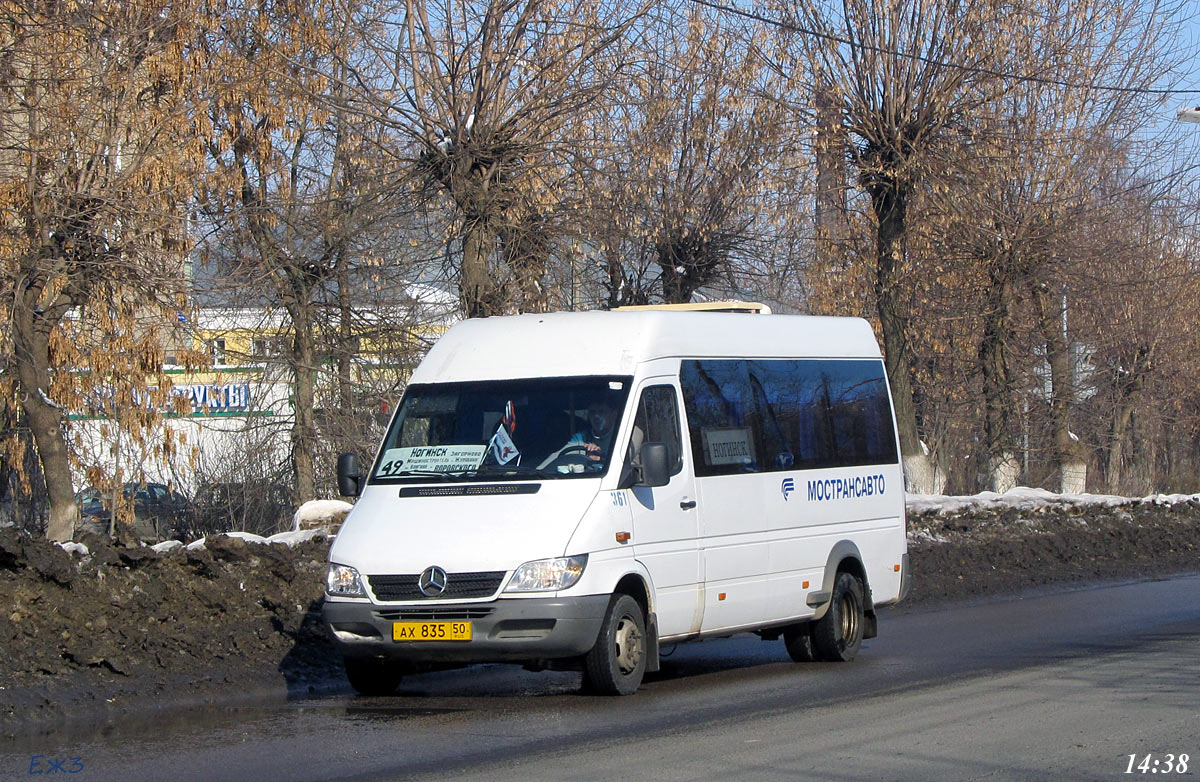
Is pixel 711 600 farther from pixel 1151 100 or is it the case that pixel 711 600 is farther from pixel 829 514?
pixel 1151 100

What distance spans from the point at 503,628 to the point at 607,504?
3.45ft

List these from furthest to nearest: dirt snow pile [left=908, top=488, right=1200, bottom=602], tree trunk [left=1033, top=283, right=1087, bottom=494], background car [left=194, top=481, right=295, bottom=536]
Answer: tree trunk [left=1033, top=283, right=1087, bottom=494] < background car [left=194, top=481, right=295, bottom=536] < dirt snow pile [left=908, top=488, right=1200, bottom=602]

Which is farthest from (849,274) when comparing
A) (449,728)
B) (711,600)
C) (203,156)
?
(449,728)

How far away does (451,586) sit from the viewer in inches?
355

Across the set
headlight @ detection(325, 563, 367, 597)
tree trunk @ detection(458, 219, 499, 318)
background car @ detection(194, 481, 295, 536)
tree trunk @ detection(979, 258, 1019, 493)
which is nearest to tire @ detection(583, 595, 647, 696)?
headlight @ detection(325, 563, 367, 597)

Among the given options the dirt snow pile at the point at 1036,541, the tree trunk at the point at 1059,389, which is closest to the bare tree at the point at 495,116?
the dirt snow pile at the point at 1036,541

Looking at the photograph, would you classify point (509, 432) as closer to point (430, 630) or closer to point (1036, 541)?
point (430, 630)


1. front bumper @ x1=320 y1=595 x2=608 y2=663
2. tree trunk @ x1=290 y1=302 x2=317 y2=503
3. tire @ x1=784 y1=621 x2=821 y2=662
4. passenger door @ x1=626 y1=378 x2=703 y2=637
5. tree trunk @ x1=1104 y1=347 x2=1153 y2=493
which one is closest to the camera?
front bumper @ x1=320 y1=595 x2=608 y2=663

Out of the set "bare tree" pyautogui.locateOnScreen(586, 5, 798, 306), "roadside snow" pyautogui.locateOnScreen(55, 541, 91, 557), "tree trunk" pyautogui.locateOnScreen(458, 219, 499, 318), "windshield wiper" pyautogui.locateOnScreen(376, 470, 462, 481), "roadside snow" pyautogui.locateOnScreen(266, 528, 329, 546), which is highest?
"bare tree" pyautogui.locateOnScreen(586, 5, 798, 306)

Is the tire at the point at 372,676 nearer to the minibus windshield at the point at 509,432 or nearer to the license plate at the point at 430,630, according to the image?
the license plate at the point at 430,630

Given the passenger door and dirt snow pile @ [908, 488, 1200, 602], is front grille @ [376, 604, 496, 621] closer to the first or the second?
the passenger door

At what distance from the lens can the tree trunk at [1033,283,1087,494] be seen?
2942cm
